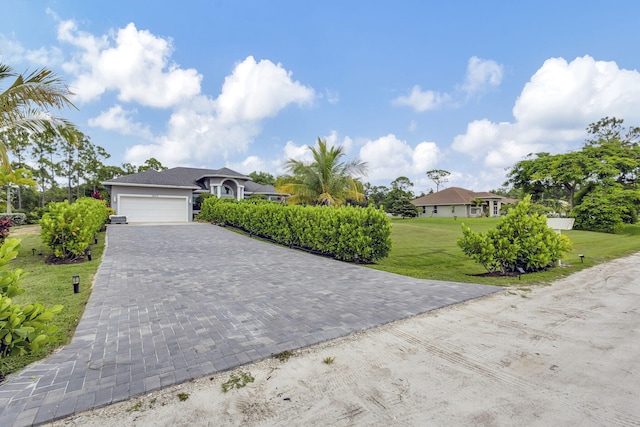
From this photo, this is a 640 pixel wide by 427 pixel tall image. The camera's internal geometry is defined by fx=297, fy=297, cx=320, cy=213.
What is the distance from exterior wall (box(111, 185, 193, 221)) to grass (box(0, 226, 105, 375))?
1349 centimetres

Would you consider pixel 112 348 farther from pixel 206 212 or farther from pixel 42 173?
pixel 42 173

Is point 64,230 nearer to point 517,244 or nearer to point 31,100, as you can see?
point 31,100

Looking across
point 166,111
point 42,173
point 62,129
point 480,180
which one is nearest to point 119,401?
point 62,129

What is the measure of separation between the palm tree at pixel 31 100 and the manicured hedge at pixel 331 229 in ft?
24.5

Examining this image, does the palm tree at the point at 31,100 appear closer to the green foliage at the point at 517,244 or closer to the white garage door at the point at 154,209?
the green foliage at the point at 517,244

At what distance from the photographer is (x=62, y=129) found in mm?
8344

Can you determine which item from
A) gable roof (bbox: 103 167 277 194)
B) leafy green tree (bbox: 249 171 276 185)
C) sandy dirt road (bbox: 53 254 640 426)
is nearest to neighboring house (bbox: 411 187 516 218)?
gable roof (bbox: 103 167 277 194)

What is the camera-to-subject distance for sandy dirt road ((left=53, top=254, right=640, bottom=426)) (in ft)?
7.22

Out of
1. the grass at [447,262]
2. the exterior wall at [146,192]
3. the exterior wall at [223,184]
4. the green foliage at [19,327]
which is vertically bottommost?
the grass at [447,262]

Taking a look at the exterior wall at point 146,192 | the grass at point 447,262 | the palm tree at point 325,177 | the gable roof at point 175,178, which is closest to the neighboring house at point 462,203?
the grass at point 447,262

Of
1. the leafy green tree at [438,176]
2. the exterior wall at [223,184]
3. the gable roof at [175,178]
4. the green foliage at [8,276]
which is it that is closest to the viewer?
the green foliage at [8,276]

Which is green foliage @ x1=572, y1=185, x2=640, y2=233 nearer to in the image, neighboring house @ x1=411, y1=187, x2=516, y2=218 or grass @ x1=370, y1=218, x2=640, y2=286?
grass @ x1=370, y1=218, x2=640, y2=286

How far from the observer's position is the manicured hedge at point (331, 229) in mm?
8758

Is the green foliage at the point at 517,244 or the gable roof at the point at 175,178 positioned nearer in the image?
the green foliage at the point at 517,244
